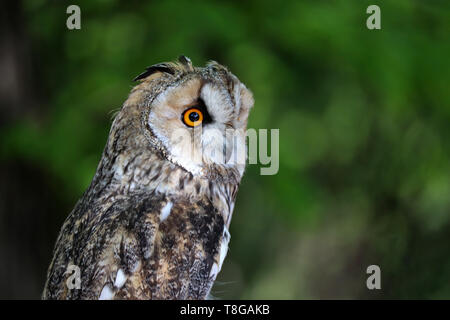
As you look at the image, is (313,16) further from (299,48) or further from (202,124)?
(202,124)

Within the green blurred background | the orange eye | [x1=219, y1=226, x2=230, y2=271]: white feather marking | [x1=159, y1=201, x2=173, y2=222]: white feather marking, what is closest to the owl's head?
the orange eye

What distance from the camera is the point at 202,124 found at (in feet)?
8.51

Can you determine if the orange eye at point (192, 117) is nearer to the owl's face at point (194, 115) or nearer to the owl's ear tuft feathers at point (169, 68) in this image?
the owl's face at point (194, 115)

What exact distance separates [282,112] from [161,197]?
209 centimetres

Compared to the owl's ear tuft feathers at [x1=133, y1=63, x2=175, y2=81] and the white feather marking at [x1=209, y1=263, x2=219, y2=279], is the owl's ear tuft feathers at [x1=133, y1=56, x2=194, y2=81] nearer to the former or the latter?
the owl's ear tuft feathers at [x1=133, y1=63, x2=175, y2=81]

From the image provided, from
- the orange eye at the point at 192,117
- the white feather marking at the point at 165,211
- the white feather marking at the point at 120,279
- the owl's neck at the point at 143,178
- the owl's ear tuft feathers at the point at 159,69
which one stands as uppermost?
the owl's ear tuft feathers at the point at 159,69

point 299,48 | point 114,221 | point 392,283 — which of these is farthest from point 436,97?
point 114,221

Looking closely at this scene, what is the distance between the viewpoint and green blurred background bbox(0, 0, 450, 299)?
3.84 m

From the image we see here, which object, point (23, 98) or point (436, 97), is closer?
point (436, 97)

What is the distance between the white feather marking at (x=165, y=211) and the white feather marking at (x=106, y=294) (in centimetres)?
35

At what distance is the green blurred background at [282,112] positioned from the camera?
3.84m

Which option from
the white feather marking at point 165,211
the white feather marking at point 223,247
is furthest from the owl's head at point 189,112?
the white feather marking at point 223,247

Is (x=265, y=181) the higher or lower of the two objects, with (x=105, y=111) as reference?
lower
